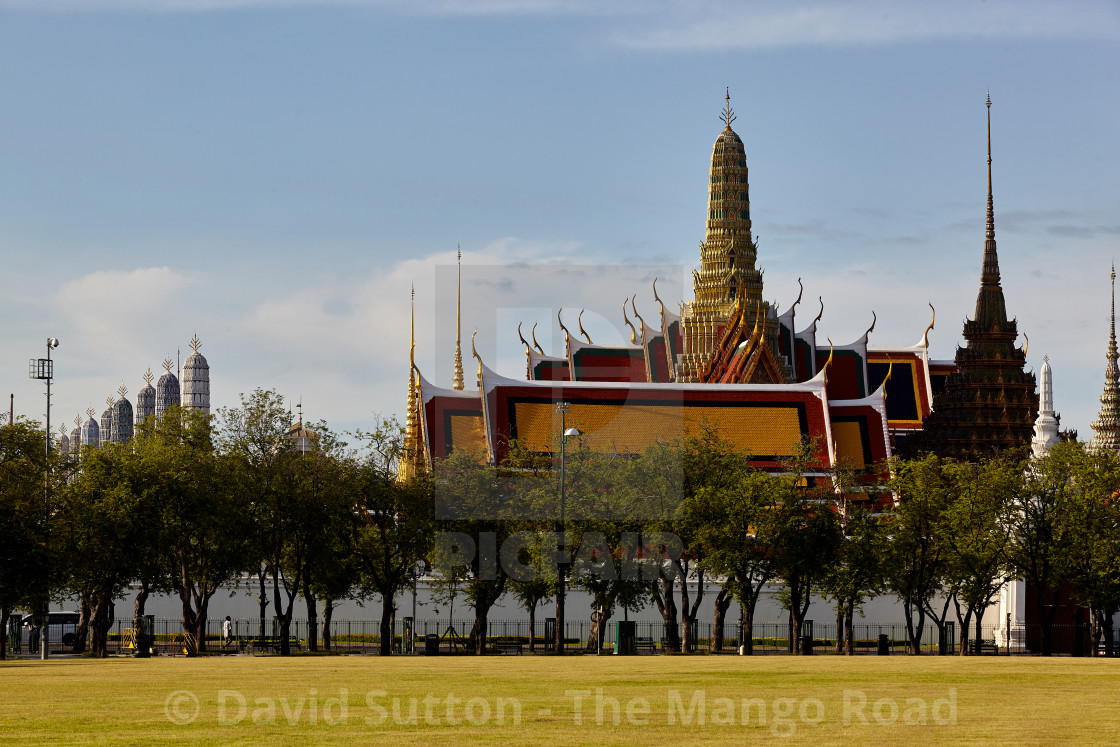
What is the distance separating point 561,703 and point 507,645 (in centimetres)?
3212

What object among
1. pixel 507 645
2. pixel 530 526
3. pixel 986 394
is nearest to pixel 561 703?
pixel 530 526

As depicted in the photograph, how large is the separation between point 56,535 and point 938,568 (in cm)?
2760

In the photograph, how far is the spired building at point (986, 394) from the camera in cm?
8281

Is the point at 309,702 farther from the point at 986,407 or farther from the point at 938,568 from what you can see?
the point at 986,407

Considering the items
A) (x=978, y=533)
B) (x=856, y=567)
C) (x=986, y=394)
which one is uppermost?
(x=986, y=394)

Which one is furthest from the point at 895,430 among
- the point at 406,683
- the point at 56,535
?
the point at 406,683

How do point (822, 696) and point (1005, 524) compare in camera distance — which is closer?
point (822, 696)

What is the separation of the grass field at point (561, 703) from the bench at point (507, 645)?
16.7 meters

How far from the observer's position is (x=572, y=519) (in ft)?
162

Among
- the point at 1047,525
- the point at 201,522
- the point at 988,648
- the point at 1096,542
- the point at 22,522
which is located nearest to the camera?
the point at 22,522

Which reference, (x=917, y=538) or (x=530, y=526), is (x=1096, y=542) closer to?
(x=917, y=538)

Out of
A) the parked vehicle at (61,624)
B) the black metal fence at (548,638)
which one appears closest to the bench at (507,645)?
the black metal fence at (548,638)

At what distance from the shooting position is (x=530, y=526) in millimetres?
49688

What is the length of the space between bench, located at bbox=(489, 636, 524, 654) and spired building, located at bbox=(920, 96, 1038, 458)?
30865mm
